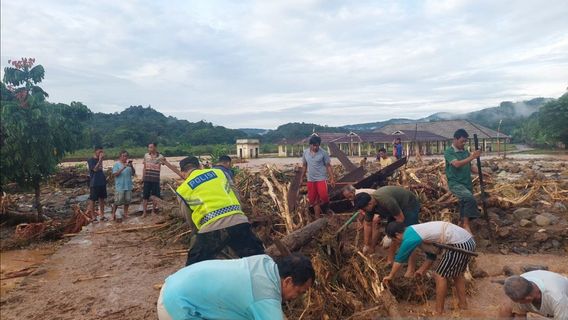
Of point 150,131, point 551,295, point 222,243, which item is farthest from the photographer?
point 150,131

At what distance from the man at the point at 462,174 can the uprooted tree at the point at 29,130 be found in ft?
27.1

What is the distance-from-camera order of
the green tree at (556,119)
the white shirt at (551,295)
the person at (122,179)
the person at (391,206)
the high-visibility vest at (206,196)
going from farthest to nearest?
the green tree at (556,119) → the person at (122,179) → the person at (391,206) → the high-visibility vest at (206,196) → the white shirt at (551,295)

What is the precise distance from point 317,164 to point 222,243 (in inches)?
114

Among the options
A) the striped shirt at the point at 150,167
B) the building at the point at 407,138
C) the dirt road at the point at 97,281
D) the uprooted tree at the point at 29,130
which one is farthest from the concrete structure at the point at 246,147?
the dirt road at the point at 97,281

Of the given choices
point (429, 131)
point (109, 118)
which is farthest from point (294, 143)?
point (109, 118)

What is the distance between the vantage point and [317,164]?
21.5ft

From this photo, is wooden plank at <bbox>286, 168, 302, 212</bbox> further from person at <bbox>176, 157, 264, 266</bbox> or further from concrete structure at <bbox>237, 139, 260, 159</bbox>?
concrete structure at <bbox>237, 139, 260, 159</bbox>

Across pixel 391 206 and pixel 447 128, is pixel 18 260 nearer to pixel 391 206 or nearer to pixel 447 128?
pixel 391 206

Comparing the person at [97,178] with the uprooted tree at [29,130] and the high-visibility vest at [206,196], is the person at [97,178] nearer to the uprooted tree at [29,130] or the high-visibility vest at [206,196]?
the uprooted tree at [29,130]

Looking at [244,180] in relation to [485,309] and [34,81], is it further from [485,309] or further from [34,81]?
[485,309]

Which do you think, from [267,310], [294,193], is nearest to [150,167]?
[294,193]

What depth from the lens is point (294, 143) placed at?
147 ft

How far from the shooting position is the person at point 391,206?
4777mm

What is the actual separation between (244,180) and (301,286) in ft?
24.9
